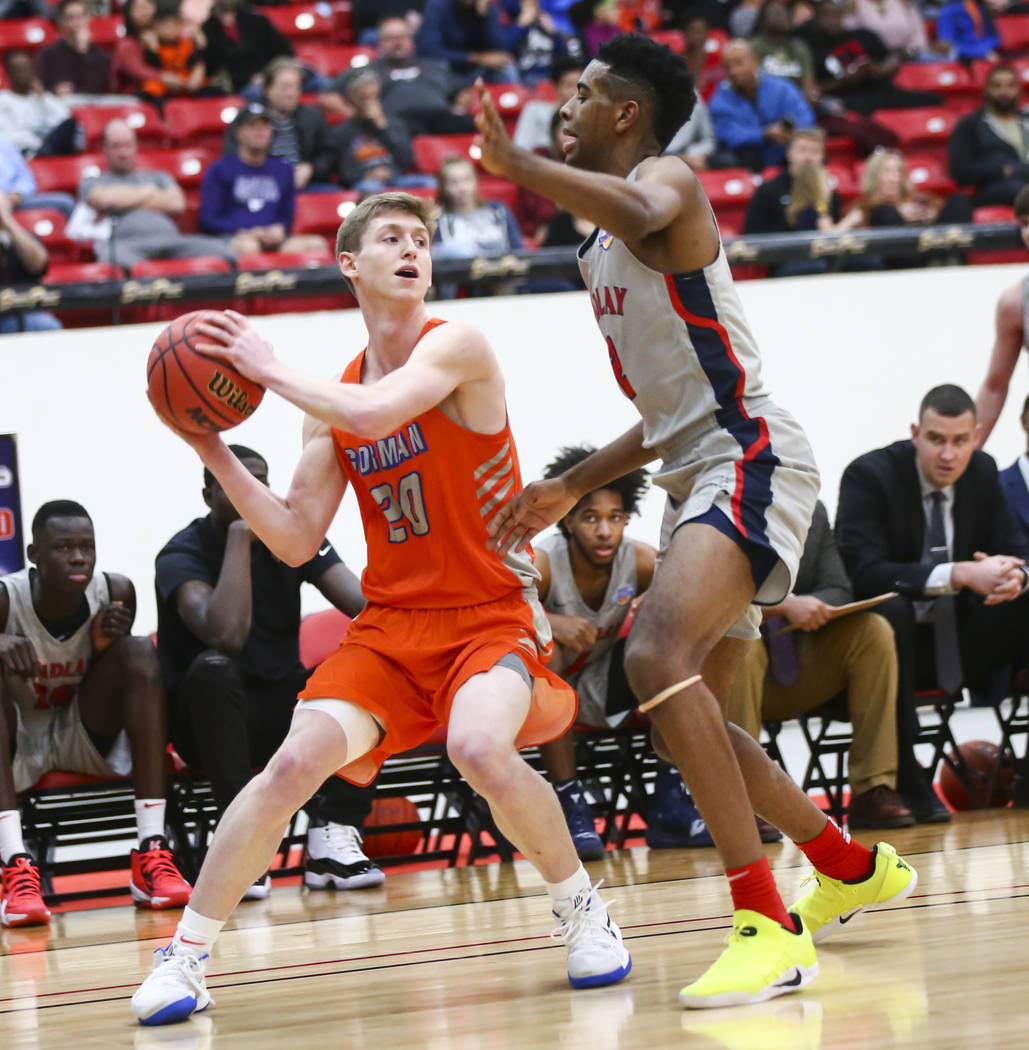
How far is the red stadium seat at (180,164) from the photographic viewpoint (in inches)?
363

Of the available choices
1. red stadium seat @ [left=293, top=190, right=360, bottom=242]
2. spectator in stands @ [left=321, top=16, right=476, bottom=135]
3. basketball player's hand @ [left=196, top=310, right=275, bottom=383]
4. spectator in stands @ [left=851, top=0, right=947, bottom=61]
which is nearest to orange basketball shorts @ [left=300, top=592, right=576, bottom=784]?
basketball player's hand @ [left=196, top=310, right=275, bottom=383]

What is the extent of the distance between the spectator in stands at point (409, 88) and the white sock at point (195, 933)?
292 inches

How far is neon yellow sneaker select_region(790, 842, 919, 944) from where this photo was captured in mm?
3432

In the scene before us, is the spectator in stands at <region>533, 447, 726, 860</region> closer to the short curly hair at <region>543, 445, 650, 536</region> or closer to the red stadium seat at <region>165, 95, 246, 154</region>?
the short curly hair at <region>543, 445, 650, 536</region>

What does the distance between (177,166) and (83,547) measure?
4739mm

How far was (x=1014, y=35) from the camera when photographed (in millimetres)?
11977

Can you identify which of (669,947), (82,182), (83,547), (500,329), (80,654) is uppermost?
(82,182)

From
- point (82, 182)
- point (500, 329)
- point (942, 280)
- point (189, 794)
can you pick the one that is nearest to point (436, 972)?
point (189, 794)

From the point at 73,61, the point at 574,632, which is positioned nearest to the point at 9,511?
the point at 574,632

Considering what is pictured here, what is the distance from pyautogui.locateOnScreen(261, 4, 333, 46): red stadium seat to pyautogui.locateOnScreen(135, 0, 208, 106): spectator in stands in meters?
1.18

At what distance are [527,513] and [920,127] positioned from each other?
27.9 feet

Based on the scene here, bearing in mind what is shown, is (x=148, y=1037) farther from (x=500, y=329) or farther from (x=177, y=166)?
(x=177, y=166)

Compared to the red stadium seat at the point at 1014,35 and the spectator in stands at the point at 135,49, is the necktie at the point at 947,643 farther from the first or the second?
the red stadium seat at the point at 1014,35

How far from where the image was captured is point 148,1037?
2875 mm
